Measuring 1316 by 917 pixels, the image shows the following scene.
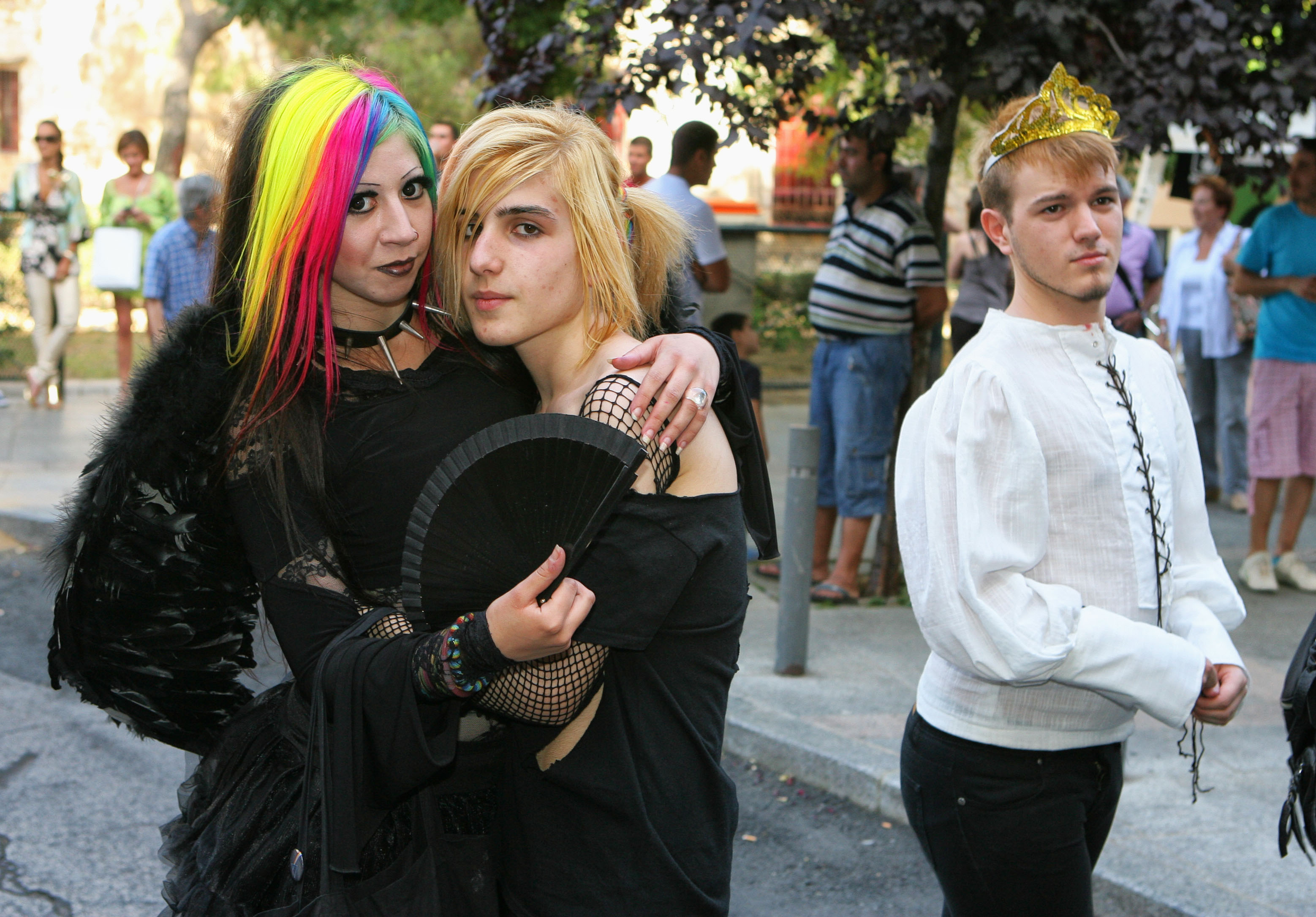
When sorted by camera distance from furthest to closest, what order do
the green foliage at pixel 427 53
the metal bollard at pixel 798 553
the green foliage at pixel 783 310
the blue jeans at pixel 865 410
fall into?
the green foliage at pixel 427 53, the green foliage at pixel 783 310, the blue jeans at pixel 865 410, the metal bollard at pixel 798 553

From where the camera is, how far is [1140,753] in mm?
4625

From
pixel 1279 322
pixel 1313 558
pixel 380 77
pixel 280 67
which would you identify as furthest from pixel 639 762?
pixel 1313 558

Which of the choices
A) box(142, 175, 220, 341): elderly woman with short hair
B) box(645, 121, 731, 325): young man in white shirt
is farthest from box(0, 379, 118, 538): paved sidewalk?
box(645, 121, 731, 325): young man in white shirt

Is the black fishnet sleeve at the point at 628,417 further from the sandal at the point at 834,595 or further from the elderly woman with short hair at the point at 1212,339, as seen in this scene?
the elderly woman with short hair at the point at 1212,339

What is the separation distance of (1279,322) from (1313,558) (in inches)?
72.1

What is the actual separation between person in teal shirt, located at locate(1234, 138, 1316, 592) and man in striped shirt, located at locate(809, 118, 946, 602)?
1.87 m

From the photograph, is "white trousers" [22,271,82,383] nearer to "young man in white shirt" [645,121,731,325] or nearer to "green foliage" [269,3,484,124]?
"young man in white shirt" [645,121,731,325]

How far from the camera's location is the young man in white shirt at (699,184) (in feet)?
21.3

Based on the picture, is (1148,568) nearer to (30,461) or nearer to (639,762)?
(639,762)

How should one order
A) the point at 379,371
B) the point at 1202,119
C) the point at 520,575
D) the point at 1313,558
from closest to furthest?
the point at 520,575
the point at 379,371
the point at 1202,119
the point at 1313,558

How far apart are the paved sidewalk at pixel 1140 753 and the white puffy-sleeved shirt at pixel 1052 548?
5.24ft

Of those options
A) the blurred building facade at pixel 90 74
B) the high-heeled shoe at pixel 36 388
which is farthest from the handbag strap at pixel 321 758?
the blurred building facade at pixel 90 74

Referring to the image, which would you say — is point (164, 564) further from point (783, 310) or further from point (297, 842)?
point (783, 310)

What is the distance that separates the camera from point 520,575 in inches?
65.5
